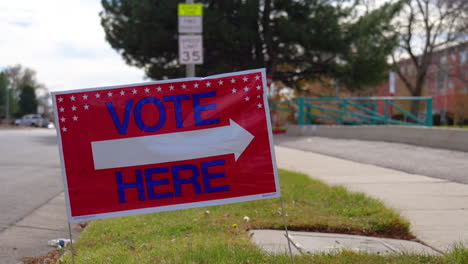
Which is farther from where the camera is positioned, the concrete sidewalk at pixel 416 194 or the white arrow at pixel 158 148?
the concrete sidewalk at pixel 416 194

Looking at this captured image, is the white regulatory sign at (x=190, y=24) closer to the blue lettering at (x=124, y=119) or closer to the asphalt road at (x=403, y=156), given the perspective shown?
the asphalt road at (x=403, y=156)

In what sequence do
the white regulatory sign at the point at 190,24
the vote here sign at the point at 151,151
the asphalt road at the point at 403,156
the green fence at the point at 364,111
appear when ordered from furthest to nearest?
the green fence at the point at 364,111, the white regulatory sign at the point at 190,24, the asphalt road at the point at 403,156, the vote here sign at the point at 151,151

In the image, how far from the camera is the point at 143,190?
4332 mm

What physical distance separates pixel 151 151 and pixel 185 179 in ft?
1.20

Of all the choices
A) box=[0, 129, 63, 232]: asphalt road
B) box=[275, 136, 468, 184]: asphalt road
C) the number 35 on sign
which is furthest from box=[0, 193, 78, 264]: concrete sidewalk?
box=[275, 136, 468, 184]: asphalt road

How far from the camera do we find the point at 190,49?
11914mm

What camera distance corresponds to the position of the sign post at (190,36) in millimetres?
11836

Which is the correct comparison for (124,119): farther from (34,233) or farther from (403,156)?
(403,156)

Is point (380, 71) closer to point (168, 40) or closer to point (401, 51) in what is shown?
point (168, 40)

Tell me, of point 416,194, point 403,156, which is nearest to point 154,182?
point 416,194

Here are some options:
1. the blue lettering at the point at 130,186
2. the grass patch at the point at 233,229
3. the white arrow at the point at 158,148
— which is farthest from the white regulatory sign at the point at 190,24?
the blue lettering at the point at 130,186

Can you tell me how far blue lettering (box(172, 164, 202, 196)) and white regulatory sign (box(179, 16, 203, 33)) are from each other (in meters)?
8.33

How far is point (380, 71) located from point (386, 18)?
3280mm

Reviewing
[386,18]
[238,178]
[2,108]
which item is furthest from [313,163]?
[2,108]
